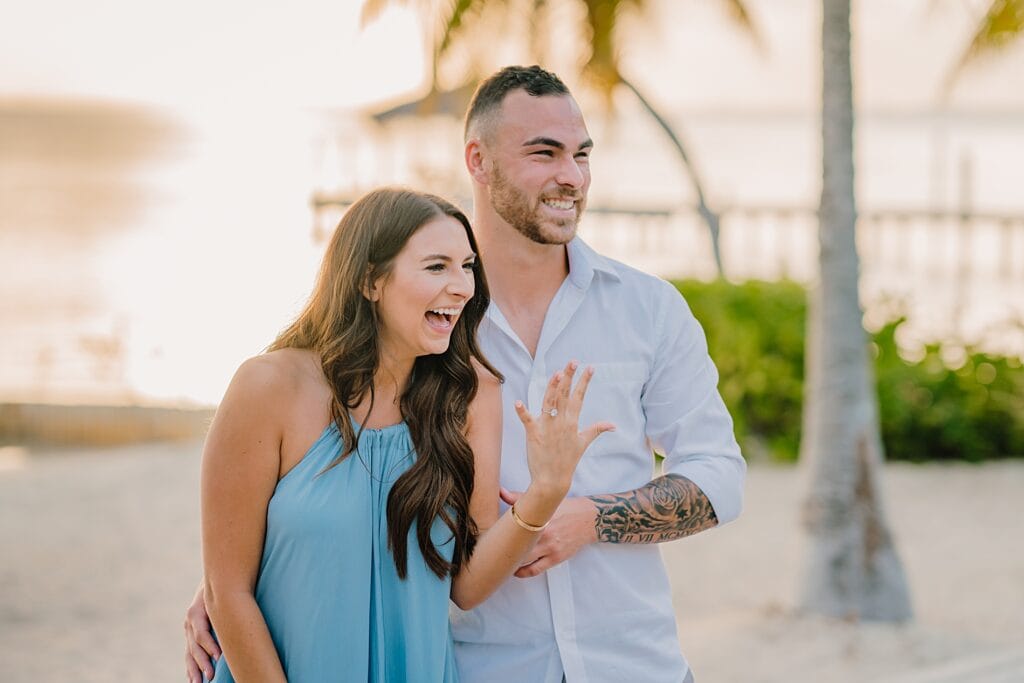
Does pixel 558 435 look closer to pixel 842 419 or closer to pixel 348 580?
pixel 348 580

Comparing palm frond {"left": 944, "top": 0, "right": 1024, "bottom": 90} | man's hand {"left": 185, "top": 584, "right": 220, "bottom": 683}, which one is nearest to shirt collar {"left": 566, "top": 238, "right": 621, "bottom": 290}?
man's hand {"left": 185, "top": 584, "right": 220, "bottom": 683}

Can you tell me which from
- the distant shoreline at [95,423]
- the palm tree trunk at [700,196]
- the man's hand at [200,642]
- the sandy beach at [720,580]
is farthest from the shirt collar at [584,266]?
the palm tree trunk at [700,196]

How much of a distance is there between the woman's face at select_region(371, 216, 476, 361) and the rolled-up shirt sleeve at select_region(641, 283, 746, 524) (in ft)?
1.89

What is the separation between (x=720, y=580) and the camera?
9.20 metres

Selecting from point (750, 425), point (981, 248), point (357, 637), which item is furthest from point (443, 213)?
point (981, 248)

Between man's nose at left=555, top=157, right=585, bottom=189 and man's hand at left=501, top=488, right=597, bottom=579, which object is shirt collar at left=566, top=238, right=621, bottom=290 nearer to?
man's nose at left=555, top=157, right=585, bottom=189

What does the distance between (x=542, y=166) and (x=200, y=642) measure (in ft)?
4.03

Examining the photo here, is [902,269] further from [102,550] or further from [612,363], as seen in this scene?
[612,363]

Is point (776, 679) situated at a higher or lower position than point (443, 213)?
lower

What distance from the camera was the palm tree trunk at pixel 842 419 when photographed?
24.5 feet

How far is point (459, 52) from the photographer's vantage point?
11.7 meters

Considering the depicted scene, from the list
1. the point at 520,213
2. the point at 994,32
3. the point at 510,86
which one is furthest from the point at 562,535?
the point at 994,32

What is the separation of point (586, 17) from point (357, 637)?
12.1 meters

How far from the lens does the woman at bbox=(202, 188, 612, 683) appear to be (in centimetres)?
252
